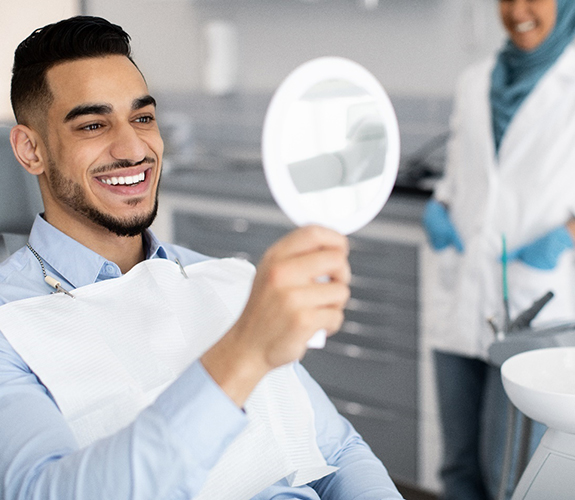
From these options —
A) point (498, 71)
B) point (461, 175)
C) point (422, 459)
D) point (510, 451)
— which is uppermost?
point (498, 71)

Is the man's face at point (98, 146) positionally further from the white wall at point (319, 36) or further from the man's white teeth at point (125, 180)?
the white wall at point (319, 36)

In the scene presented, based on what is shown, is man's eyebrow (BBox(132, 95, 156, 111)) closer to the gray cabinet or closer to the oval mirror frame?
the oval mirror frame

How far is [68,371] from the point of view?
39.0 inches

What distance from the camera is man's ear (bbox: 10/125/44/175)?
3.89 ft

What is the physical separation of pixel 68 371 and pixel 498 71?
144 cm

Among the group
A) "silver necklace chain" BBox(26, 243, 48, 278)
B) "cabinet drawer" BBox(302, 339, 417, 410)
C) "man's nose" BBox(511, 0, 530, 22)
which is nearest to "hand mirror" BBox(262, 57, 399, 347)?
"silver necklace chain" BBox(26, 243, 48, 278)

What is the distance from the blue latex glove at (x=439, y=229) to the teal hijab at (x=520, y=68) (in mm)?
234

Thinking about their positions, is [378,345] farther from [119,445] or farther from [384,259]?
[119,445]

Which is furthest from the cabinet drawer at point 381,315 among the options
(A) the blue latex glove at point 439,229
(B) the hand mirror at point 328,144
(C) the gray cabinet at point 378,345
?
(B) the hand mirror at point 328,144

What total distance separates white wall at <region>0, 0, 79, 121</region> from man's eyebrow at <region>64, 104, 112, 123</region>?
370 mm

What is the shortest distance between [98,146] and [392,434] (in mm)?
1612

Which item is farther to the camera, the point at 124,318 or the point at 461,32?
the point at 461,32

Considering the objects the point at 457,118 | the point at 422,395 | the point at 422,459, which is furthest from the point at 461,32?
the point at 422,459

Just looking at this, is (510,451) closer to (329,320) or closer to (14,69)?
(329,320)
